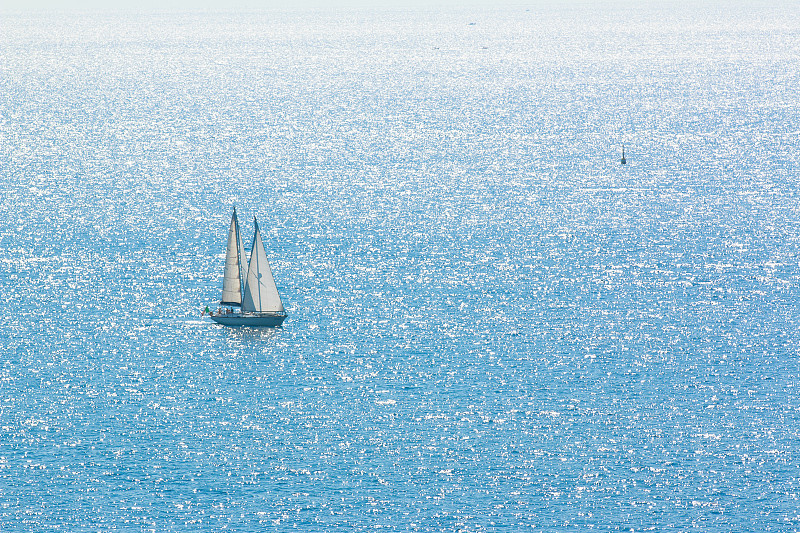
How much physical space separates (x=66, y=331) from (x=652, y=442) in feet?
191

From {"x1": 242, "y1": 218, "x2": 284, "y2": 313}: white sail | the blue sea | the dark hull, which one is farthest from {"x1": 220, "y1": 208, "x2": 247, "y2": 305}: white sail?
the blue sea

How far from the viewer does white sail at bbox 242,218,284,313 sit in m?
123

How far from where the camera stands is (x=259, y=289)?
123 metres

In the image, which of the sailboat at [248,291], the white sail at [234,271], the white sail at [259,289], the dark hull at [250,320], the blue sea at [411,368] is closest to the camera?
the blue sea at [411,368]

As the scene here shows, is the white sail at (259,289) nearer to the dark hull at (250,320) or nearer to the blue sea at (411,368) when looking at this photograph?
the dark hull at (250,320)

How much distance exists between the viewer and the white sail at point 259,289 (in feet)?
402

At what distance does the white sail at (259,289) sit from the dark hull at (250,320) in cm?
155

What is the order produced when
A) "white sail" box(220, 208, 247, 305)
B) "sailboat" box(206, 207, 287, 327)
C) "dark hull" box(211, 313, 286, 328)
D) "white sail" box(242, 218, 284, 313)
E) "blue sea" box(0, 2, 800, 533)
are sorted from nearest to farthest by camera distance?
"blue sea" box(0, 2, 800, 533), "dark hull" box(211, 313, 286, 328), "sailboat" box(206, 207, 287, 327), "white sail" box(242, 218, 284, 313), "white sail" box(220, 208, 247, 305)

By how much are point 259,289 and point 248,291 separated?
1.12 meters

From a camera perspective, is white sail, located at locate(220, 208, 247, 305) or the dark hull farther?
white sail, located at locate(220, 208, 247, 305)

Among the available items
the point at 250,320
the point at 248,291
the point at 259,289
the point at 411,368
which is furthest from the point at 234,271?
the point at 411,368

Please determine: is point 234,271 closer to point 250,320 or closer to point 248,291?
point 248,291

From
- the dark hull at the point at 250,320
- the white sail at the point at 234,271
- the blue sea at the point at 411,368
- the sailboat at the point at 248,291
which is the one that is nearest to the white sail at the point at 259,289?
the sailboat at the point at 248,291

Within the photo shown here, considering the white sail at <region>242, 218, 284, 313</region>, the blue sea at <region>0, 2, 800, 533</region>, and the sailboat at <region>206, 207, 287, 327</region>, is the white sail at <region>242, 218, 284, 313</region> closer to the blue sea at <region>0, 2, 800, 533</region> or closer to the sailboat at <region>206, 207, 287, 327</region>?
the sailboat at <region>206, 207, 287, 327</region>
